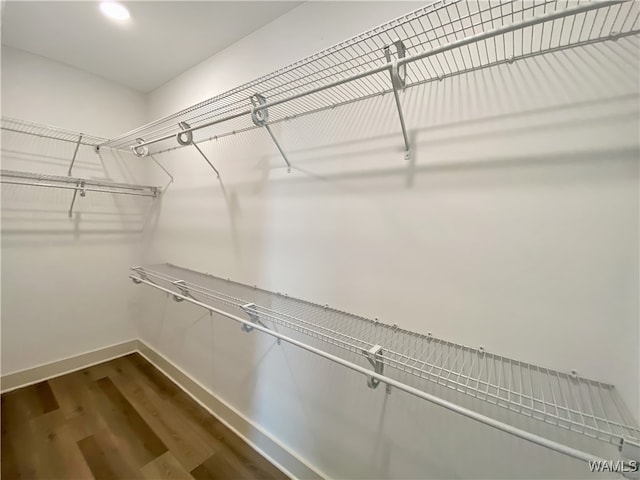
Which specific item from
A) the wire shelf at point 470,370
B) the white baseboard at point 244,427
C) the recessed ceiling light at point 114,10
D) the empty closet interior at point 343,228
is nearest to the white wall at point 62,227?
the empty closet interior at point 343,228

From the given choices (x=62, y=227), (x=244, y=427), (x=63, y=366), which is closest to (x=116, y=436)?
(x=244, y=427)

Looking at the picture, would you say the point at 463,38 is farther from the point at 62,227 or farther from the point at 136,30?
the point at 62,227

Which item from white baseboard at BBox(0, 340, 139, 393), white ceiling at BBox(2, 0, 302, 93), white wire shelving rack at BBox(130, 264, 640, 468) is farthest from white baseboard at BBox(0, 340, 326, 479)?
white ceiling at BBox(2, 0, 302, 93)

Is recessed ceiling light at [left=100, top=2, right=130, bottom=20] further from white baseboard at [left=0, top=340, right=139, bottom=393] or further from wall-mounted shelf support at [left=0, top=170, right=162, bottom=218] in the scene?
white baseboard at [left=0, top=340, right=139, bottom=393]

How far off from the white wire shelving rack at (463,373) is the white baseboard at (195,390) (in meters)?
0.66

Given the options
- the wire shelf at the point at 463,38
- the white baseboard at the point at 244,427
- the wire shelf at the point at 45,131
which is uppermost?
the wire shelf at the point at 463,38

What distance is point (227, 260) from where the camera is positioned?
1.70 meters

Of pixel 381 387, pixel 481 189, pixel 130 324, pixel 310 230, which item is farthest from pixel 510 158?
pixel 130 324

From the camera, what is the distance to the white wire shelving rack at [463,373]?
22.9 inches

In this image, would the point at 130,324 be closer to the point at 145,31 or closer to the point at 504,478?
the point at 145,31

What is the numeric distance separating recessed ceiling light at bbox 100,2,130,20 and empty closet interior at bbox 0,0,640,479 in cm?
4

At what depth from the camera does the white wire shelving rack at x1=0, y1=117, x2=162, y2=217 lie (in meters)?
1.78

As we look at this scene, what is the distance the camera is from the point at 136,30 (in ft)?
5.19

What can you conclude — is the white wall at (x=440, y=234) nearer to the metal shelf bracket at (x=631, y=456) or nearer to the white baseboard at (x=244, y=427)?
the white baseboard at (x=244, y=427)
